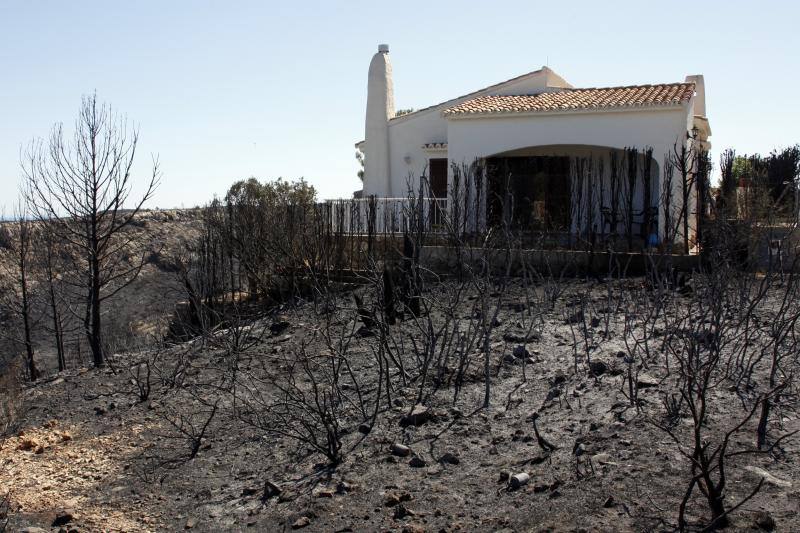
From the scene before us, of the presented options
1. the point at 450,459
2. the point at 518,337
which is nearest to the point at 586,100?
the point at 518,337

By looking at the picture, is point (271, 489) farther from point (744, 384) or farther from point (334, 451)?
point (744, 384)

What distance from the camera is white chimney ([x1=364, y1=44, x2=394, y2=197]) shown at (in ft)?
89.2

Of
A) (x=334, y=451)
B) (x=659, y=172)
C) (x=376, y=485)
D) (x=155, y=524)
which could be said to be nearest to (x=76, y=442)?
(x=155, y=524)

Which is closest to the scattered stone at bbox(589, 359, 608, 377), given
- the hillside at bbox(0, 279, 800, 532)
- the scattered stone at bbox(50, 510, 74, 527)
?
the hillside at bbox(0, 279, 800, 532)

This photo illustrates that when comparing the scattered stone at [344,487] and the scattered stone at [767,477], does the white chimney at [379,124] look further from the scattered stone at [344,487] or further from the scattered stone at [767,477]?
the scattered stone at [767,477]

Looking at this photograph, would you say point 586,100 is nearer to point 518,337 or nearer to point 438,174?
point 438,174

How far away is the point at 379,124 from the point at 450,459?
71.0 ft

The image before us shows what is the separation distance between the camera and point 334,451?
6.76 metres

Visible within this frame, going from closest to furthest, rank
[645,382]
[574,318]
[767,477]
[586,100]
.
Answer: [767,477] → [645,382] → [574,318] → [586,100]

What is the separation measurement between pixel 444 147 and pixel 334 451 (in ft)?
64.3

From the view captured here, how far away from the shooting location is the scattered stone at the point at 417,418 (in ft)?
24.0

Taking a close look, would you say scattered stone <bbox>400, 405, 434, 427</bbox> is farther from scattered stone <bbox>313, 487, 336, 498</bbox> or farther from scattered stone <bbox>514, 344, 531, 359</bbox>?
scattered stone <bbox>514, 344, 531, 359</bbox>

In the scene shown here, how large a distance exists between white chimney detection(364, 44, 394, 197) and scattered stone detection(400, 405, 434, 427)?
19829 millimetres

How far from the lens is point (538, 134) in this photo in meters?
22.2
